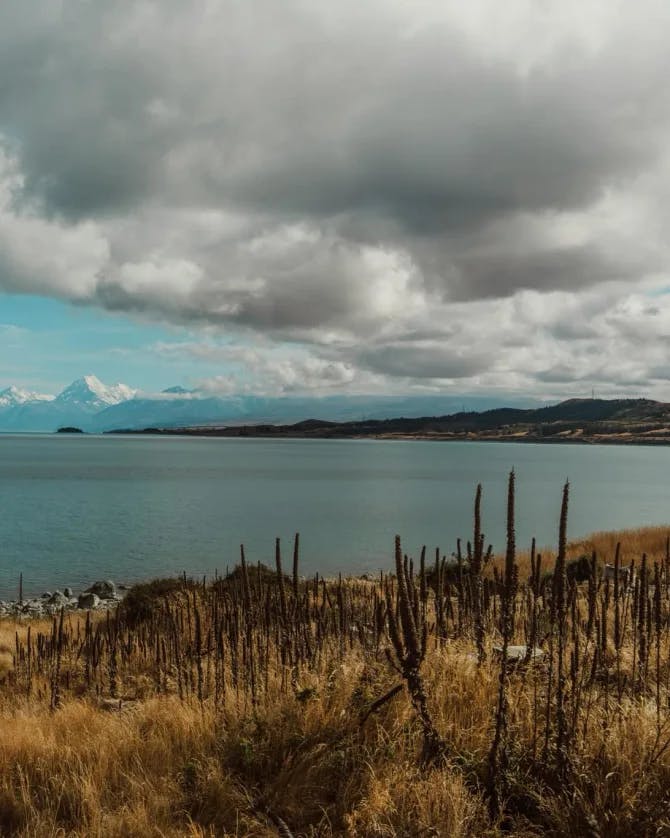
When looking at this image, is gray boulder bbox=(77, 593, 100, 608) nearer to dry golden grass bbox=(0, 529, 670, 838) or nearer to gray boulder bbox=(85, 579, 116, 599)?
gray boulder bbox=(85, 579, 116, 599)

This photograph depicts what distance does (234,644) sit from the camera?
27.9 feet

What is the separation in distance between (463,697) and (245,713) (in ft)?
7.64

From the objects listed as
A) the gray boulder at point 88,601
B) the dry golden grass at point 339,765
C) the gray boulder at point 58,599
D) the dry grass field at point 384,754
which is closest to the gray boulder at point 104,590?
the gray boulder at point 58,599

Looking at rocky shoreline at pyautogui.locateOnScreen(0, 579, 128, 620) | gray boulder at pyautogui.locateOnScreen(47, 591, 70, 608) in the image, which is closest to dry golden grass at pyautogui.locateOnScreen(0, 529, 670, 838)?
rocky shoreline at pyautogui.locateOnScreen(0, 579, 128, 620)

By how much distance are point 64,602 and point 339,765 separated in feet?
92.4

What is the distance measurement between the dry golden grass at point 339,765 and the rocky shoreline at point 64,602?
19.6 meters

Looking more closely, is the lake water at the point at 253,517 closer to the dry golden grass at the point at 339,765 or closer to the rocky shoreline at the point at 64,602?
the rocky shoreline at the point at 64,602

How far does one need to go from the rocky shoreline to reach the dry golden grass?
1964 centimetres

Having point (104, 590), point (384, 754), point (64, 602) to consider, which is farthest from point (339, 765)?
point (104, 590)

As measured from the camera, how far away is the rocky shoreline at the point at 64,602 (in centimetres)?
2633

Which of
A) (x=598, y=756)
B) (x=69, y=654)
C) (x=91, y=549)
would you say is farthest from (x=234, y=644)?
(x=91, y=549)

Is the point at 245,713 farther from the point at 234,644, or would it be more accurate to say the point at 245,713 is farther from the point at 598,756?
the point at 598,756

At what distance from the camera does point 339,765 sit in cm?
554

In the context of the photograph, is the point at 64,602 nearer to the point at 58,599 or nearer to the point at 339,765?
the point at 58,599
